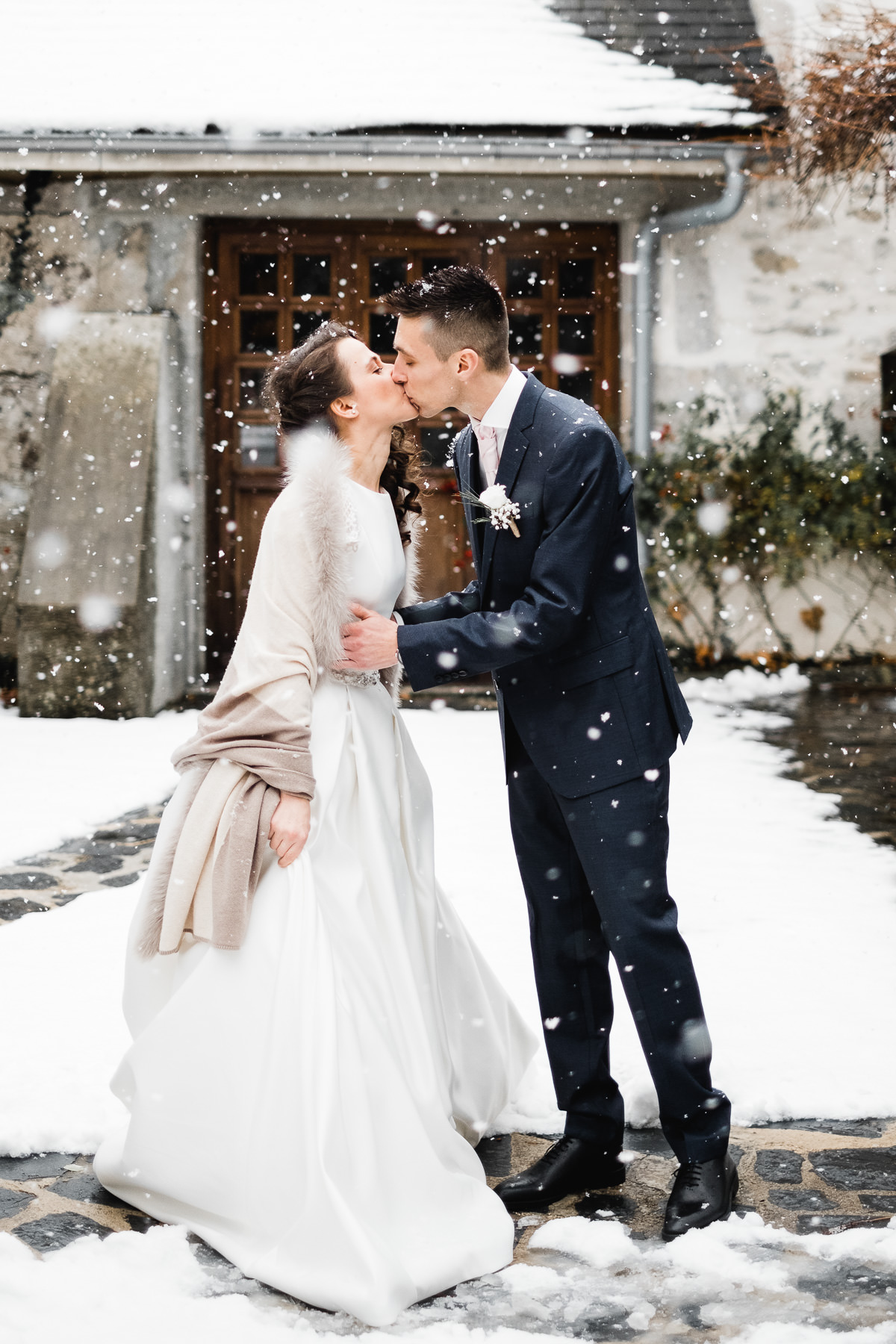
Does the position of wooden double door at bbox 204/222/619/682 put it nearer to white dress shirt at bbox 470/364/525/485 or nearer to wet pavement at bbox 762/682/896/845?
wet pavement at bbox 762/682/896/845

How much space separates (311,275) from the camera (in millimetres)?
8711

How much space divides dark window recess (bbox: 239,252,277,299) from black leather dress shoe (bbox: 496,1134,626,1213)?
725cm

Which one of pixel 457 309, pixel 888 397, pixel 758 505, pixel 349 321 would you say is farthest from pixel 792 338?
pixel 457 309

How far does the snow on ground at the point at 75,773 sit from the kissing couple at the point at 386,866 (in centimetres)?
276

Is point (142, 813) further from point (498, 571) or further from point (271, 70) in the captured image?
point (271, 70)

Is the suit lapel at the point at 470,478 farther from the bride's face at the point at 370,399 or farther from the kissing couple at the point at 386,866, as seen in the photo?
the bride's face at the point at 370,399

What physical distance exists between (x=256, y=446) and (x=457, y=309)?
6.54 m

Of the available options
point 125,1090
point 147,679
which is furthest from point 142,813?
point 125,1090

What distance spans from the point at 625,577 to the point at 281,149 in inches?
242

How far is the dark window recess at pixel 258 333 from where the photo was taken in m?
8.72

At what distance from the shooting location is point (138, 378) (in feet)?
25.9

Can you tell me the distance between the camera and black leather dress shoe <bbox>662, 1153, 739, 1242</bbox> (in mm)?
2334

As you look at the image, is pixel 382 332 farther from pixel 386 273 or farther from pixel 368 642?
pixel 368 642

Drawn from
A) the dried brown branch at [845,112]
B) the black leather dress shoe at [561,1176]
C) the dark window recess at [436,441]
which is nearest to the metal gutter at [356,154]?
the dried brown branch at [845,112]
